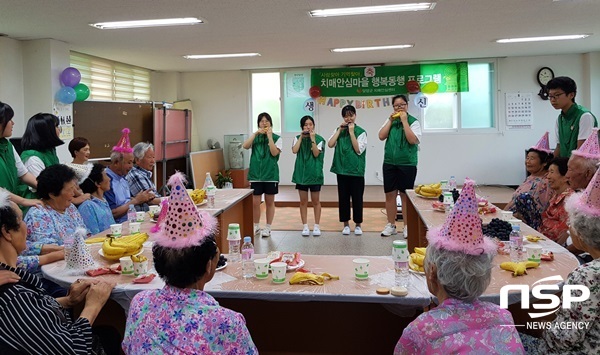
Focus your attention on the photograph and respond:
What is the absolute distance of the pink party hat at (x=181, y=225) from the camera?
4.78 feet

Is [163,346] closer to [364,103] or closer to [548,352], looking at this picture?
[548,352]

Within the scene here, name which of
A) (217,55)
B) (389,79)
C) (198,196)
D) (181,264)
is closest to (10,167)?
(198,196)

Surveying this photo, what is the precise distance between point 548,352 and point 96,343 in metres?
1.68

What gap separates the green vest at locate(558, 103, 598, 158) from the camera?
3814mm

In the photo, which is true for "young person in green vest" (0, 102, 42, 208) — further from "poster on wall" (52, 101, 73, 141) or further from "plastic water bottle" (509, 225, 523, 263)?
"plastic water bottle" (509, 225, 523, 263)

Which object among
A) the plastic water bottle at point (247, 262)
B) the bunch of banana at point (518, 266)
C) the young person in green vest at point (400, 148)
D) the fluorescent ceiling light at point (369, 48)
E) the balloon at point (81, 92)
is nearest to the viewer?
the bunch of banana at point (518, 266)

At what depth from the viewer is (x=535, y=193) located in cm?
346

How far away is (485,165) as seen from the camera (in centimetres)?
856

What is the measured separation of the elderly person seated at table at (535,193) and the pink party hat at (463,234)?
2.19 m

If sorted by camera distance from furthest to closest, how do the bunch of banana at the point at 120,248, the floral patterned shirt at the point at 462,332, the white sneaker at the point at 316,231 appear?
the white sneaker at the point at 316,231 → the bunch of banana at the point at 120,248 → the floral patterned shirt at the point at 462,332

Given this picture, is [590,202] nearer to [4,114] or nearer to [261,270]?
[261,270]

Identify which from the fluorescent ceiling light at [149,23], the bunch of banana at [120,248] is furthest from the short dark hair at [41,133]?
the bunch of banana at [120,248]

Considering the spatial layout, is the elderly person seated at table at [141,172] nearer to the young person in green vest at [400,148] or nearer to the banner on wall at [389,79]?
the young person in green vest at [400,148]

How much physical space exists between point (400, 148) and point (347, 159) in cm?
63
